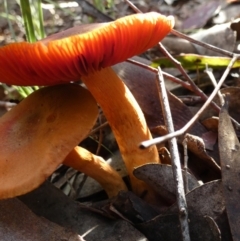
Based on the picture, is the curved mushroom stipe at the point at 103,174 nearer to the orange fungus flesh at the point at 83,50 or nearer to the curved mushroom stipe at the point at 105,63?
the curved mushroom stipe at the point at 105,63

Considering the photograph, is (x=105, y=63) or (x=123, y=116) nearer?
(x=105, y=63)

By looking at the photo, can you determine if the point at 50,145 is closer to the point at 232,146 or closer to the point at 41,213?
the point at 41,213

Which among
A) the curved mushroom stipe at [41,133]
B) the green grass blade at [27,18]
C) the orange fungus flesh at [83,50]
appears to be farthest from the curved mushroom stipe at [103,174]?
the green grass blade at [27,18]

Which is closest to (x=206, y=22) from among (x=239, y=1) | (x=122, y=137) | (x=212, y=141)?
A: (x=239, y=1)

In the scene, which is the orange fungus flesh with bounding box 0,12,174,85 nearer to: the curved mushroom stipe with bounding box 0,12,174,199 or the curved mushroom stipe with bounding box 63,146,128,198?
the curved mushroom stipe with bounding box 0,12,174,199

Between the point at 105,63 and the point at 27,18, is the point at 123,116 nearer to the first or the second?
the point at 105,63

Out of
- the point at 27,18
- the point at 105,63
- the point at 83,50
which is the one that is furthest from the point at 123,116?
Answer: the point at 27,18
